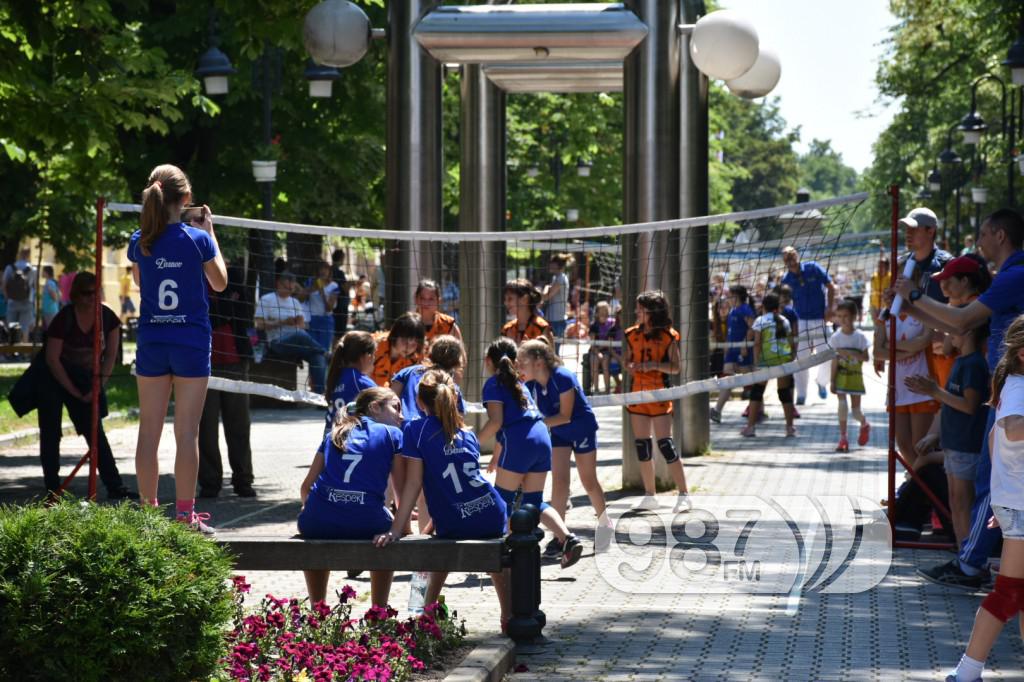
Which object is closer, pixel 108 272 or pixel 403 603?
pixel 403 603

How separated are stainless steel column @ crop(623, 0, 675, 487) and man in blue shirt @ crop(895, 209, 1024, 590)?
4714 millimetres

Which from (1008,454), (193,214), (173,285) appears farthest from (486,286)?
(1008,454)

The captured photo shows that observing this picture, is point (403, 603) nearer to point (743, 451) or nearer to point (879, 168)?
point (743, 451)

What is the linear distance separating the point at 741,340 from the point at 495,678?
14705 mm

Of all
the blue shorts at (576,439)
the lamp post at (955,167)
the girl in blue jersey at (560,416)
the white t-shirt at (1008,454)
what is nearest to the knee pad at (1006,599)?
the white t-shirt at (1008,454)

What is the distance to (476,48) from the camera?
14.8 m

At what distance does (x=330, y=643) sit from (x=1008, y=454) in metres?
3.17

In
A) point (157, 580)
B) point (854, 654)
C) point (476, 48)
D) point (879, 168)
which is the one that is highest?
point (879, 168)

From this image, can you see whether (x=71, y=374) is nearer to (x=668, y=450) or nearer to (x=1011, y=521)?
(x=668, y=450)

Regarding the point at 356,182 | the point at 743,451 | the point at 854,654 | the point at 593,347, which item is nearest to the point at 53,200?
the point at 356,182

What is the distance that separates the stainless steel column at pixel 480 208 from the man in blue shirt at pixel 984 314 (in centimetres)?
719

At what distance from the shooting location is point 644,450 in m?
13.2

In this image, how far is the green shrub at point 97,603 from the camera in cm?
582

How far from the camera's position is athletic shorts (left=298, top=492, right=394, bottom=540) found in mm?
8078
